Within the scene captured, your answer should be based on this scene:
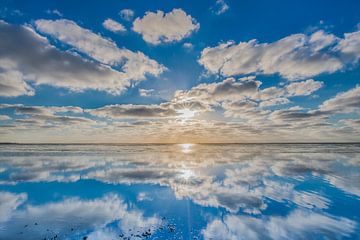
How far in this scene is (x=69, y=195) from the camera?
16.2m

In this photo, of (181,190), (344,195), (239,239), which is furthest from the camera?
(181,190)

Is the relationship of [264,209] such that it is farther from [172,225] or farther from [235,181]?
[235,181]

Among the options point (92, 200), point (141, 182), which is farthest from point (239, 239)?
point (141, 182)

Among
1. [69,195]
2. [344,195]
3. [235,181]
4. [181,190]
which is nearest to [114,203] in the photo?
[69,195]

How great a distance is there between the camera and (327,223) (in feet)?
36.4

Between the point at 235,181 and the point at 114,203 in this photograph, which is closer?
the point at 114,203

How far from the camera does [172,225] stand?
10.6 meters

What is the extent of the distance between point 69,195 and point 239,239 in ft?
39.4

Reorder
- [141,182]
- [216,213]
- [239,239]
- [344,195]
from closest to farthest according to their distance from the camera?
[239,239] → [216,213] → [344,195] → [141,182]

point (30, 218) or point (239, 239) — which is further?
point (30, 218)

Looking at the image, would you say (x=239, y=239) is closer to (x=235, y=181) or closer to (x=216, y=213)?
(x=216, y=213)

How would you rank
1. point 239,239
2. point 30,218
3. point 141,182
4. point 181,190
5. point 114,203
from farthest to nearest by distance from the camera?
point 141,182 < point 181,190 < point 114,203 < point 30,218 < point 239,239

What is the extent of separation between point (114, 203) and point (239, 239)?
8011mm

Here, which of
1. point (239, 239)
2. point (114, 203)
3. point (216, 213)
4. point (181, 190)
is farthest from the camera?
point (181, 190)
